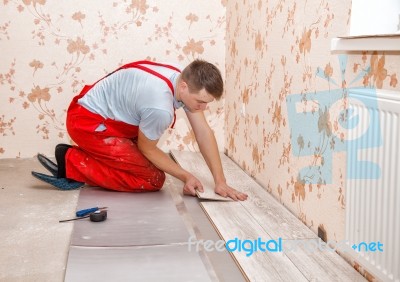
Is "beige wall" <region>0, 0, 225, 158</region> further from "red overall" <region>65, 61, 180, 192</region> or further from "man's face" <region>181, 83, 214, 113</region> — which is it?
"man's face" <region>181, 83, 214, 113</region>

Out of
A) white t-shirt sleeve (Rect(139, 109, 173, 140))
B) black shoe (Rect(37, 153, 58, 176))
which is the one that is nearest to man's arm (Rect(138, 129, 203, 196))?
white t-shirt sleeve (Rect(139, 109, 173, 140))

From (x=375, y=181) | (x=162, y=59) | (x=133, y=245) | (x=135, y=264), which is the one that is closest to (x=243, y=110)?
(x=162, y=59)

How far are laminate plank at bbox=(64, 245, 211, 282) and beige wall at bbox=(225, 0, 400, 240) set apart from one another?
556 millimetres

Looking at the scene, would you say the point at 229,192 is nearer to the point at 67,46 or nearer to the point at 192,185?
the point at 192,185

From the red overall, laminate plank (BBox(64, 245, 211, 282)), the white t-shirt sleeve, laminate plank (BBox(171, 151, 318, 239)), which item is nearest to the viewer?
laminate plank (BBox(64, 245, 211, 282))

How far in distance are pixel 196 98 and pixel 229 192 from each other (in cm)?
53

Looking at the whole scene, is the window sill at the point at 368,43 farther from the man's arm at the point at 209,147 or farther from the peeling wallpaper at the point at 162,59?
the man's arm at the point at 209,147

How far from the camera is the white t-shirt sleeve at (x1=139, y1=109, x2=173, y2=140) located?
7.31 ft

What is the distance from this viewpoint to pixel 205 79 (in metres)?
2.10

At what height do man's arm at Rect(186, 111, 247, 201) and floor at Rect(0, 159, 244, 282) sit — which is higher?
man's arm at Rect(186, 111, 247, 201)

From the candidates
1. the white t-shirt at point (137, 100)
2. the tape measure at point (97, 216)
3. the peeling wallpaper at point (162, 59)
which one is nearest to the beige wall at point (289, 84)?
the peeling wallpaper at point (162, 59)

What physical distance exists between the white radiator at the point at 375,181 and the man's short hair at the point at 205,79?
0.69m

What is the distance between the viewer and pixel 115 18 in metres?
3.27

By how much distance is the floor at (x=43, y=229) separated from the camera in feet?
5.46
